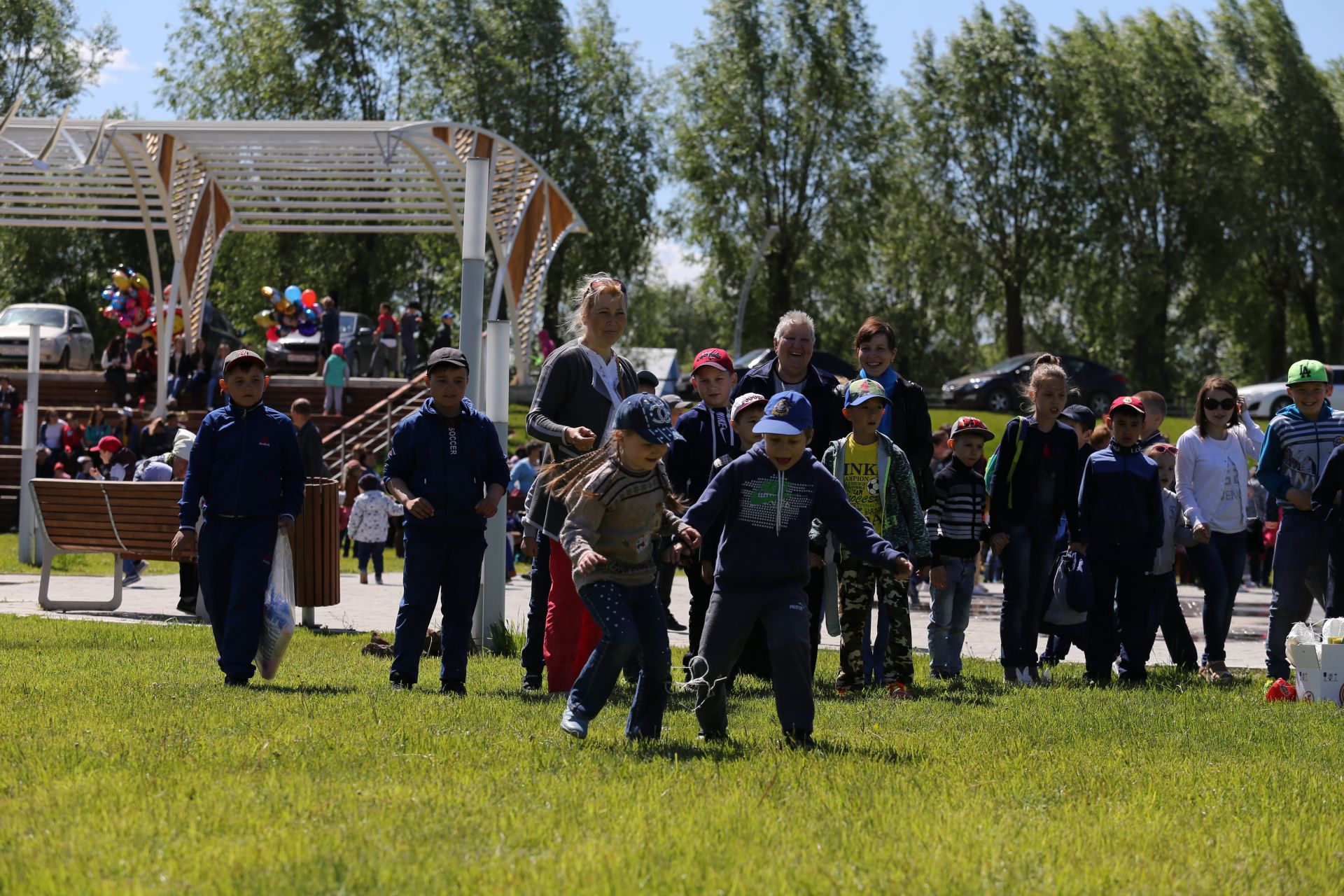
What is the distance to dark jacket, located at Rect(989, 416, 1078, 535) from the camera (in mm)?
9141

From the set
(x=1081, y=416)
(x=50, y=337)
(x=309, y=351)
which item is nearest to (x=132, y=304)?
(x=50, y=337)

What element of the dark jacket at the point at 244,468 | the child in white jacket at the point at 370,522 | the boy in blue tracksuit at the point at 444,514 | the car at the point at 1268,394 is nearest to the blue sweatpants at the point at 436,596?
the boy in blue tracksuit at the point at 444,514

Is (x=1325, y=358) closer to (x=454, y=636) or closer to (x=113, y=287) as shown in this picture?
(x=113, y=287)

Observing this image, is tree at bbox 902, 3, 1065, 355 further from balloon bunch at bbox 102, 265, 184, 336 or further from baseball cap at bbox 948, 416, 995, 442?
baseball cap at bbox 948, 416, 995, 442

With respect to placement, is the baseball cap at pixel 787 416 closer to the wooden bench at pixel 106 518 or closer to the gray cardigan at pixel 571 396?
the gray cardigan at pixel 571 396

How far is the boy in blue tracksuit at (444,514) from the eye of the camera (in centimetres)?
789

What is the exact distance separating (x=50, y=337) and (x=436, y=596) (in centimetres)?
3197

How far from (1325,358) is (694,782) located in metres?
52.4

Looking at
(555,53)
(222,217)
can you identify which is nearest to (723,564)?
(222,217)

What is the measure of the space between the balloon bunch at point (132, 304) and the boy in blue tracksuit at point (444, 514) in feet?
93.9

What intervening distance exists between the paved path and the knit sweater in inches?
204

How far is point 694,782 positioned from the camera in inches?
210

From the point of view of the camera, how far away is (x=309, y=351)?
37.6 meters

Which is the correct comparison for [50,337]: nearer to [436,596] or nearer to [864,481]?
[436,596]
